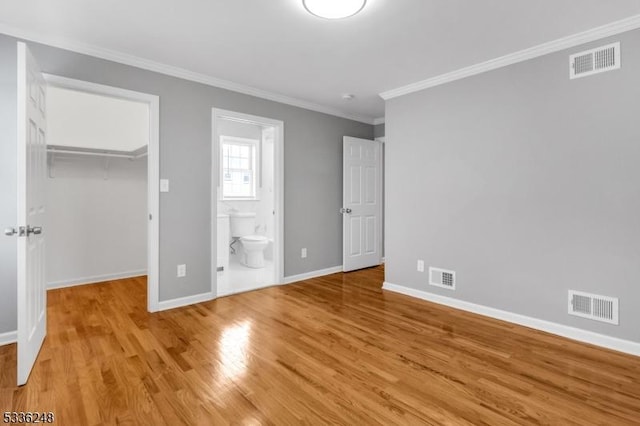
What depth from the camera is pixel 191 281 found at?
3504 mm

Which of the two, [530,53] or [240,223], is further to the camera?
[240,223]

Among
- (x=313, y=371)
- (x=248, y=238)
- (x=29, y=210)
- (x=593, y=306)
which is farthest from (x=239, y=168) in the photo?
(x=593, y=306)

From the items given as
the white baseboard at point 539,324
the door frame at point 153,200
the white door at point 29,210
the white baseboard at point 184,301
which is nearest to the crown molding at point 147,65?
the door frame at point 153,200

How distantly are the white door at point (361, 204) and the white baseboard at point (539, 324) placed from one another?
1311mm

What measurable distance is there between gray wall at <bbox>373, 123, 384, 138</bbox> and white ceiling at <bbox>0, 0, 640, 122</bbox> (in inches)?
77.9

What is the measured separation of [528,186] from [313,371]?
241 cm

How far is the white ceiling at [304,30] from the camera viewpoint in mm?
2248

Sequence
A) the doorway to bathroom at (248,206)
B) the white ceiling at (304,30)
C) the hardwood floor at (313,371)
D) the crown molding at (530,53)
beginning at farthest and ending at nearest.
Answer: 1. the doorway to bathroom at (248,206)
2. the crown molding at (530,53)
3. the white ceiling at (304,30)
4. the hardwood floor at (313,371)

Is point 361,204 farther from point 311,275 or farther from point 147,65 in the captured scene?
point 147,65

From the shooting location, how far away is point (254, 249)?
5152 millimetres

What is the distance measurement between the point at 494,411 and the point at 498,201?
1.97 metres

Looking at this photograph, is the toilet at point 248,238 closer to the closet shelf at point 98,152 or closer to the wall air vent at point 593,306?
the closet shelf at point 98,152

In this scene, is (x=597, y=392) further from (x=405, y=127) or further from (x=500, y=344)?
(x=405, y=127)

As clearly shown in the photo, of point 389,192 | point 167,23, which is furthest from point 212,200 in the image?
point 389,192
